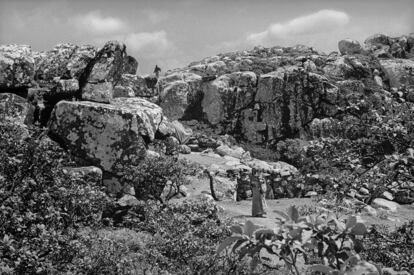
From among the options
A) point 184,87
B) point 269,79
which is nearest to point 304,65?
point 269,79

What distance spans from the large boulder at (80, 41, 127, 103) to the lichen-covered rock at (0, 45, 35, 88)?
3.88 meters

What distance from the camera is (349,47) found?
86.9 meters

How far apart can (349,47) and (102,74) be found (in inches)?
2758

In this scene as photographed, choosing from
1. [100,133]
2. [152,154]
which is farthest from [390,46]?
[100,133]

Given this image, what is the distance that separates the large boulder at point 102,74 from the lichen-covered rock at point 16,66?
3.88m

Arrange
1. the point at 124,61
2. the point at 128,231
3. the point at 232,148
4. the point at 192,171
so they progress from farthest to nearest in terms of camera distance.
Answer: the point at 232,148
the point at 192,171
the point at 124,61
the point at 128,231

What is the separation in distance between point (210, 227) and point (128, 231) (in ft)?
30.6

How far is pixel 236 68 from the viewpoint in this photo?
75188 millimetres

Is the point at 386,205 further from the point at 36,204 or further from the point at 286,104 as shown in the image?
the point at 286,104

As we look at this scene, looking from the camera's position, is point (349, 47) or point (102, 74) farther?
point (349, 47)

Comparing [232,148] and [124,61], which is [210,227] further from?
[232,148]

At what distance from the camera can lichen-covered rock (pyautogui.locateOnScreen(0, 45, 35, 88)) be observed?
74.9 feet

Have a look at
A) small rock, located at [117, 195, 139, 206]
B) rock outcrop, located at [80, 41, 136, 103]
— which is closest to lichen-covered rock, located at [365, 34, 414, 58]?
rock outcrop, located at [80, 41, 136, 103]

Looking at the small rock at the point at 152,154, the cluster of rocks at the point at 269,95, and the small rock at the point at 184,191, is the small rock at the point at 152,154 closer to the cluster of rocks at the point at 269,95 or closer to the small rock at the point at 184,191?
the small rock at the point at 184,191
